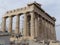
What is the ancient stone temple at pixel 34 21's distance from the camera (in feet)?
152

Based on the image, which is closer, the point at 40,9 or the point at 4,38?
the point at 4,38

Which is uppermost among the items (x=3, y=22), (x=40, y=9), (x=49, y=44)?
(x=40, y=9)

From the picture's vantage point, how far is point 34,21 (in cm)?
4712

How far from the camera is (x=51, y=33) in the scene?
62.2m

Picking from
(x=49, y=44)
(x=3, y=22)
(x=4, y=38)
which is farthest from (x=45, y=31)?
(x=4, y=38)

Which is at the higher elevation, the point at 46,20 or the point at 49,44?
the point at 46,20

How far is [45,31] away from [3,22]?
14.8m

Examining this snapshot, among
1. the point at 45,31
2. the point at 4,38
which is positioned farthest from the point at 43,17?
the point at 4,38

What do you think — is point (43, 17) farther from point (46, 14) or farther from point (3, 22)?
point (3, 22)

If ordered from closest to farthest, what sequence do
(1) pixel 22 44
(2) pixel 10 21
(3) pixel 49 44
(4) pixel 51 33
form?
(1) pixel 22 44 < (3) pixel 49 44 < (2) pixel 10 21 < (4) pixel 51 33

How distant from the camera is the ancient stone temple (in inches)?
1825

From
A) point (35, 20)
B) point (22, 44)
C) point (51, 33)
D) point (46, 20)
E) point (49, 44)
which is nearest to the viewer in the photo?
point (22, 44)

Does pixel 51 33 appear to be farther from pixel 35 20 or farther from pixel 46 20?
pixel 35 20

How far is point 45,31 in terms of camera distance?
190ft
